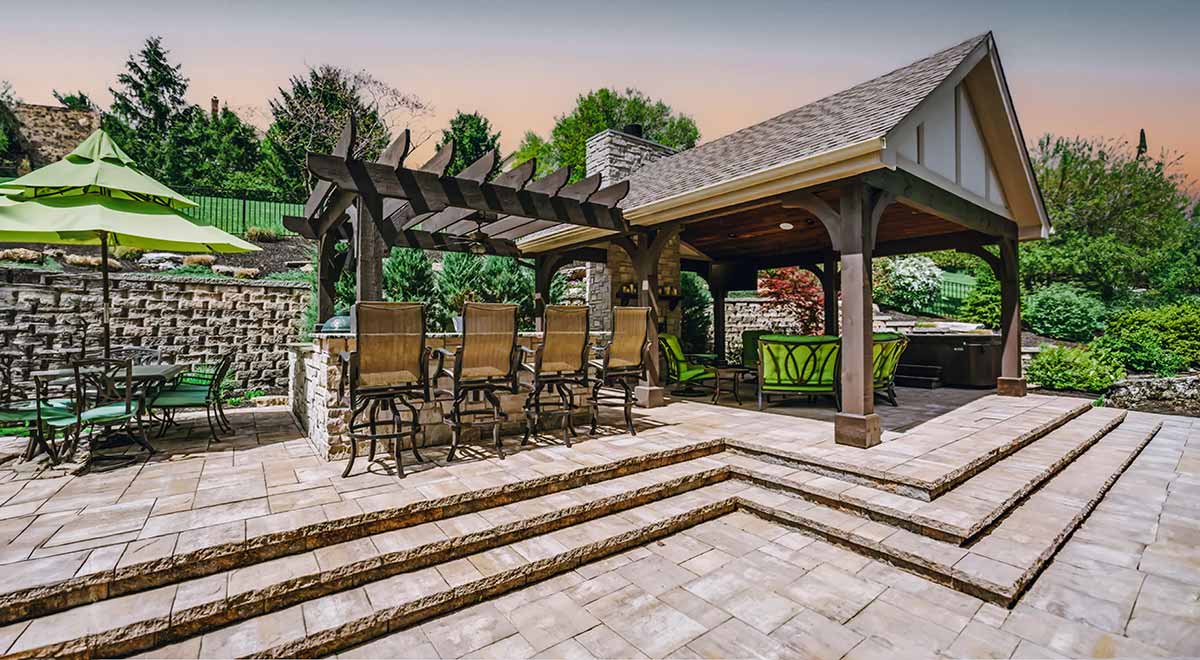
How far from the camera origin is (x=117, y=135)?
66.4ft

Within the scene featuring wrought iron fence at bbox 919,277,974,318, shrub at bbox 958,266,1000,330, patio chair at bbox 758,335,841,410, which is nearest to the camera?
patio chair at bbox 758,335,841,410

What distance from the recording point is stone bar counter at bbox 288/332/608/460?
12.7 ft

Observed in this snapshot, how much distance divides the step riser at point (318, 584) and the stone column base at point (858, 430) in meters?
1.90

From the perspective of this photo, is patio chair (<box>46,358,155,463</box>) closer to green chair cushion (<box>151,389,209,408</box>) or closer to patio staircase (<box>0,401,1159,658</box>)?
green chair cushion (<box>151,389,209,408</box>)

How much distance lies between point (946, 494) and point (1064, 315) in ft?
42.8

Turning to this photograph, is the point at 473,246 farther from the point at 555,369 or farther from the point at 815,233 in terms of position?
the point at 815,233

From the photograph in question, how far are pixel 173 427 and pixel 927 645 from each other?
6355 mm

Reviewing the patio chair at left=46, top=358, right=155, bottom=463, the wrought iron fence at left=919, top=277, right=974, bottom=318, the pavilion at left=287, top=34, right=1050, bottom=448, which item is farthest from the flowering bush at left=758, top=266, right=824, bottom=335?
the patio chair at left=46, top=358, right=155, bottom=463

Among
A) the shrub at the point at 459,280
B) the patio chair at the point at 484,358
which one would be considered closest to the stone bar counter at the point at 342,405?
the patio chair at the point at 484,358

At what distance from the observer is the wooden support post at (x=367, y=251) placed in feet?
13.8

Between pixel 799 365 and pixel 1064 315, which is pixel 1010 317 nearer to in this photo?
pixel 799 365

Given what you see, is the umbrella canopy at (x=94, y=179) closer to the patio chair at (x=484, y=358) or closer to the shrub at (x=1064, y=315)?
the patio chair at (x=484, y=358)

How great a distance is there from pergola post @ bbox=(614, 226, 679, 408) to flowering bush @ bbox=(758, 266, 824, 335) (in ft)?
20.8

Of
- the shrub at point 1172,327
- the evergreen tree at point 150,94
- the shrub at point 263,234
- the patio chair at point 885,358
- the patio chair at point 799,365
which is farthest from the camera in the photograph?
the evergreen tree at point 150,94
